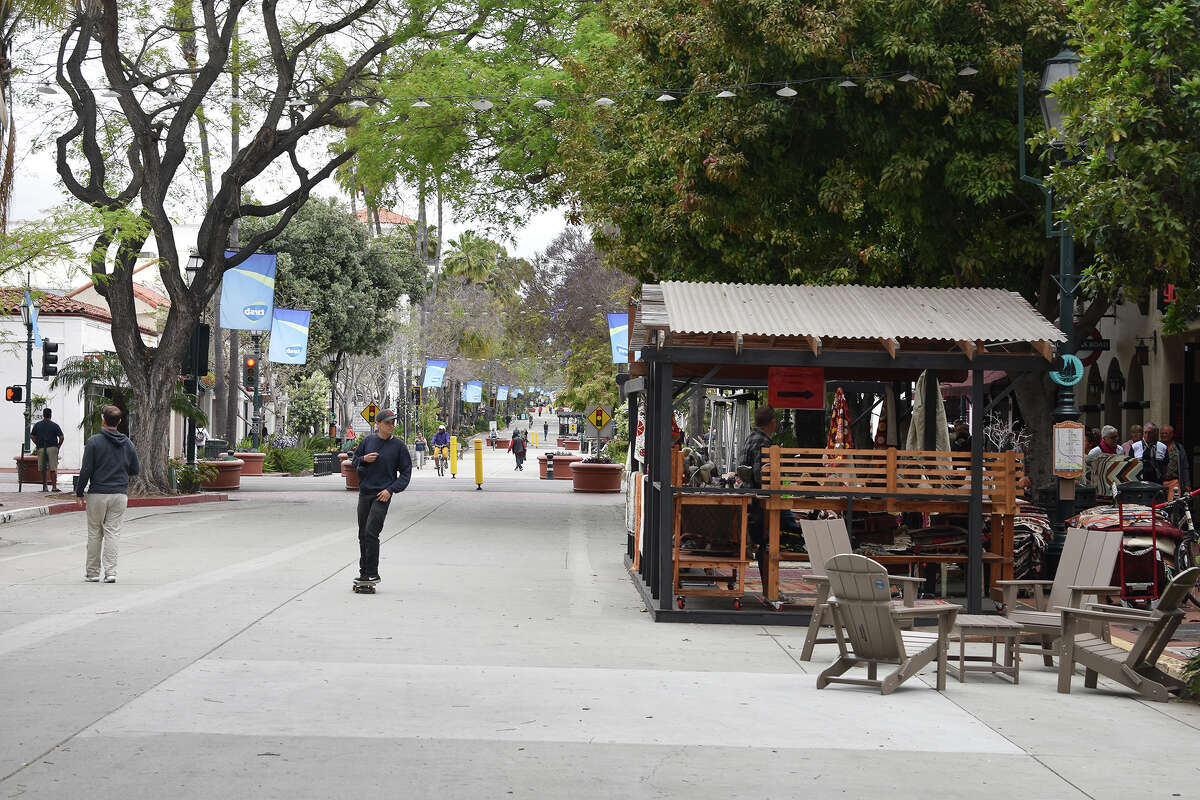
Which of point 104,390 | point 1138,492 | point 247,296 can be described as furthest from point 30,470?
point 1138,492

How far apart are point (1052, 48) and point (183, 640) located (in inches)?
467

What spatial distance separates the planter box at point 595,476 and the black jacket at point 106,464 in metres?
24.1

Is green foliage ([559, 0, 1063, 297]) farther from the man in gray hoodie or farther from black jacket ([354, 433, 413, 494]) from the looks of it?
the man in gray hoodie

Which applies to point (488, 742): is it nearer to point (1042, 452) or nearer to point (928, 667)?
point (928, 667)

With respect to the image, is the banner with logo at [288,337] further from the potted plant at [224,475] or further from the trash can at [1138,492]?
the trash can at [1138,492]

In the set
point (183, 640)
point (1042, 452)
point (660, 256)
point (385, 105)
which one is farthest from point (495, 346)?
point (183, 640)

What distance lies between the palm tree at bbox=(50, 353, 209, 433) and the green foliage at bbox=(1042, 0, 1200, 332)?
2491 cm

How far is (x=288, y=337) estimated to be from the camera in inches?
1527

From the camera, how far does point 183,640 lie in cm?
1042

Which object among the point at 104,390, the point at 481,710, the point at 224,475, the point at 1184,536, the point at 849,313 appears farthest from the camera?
the point at 224,475

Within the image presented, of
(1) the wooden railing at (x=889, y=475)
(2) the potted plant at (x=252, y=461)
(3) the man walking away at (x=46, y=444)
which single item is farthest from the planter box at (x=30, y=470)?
(1) the wooden railing at (x=889, y=475)

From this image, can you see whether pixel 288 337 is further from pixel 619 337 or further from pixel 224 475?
pixel 619 337

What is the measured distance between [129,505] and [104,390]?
4.97m

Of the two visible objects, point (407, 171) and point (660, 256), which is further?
point (407, 171)
